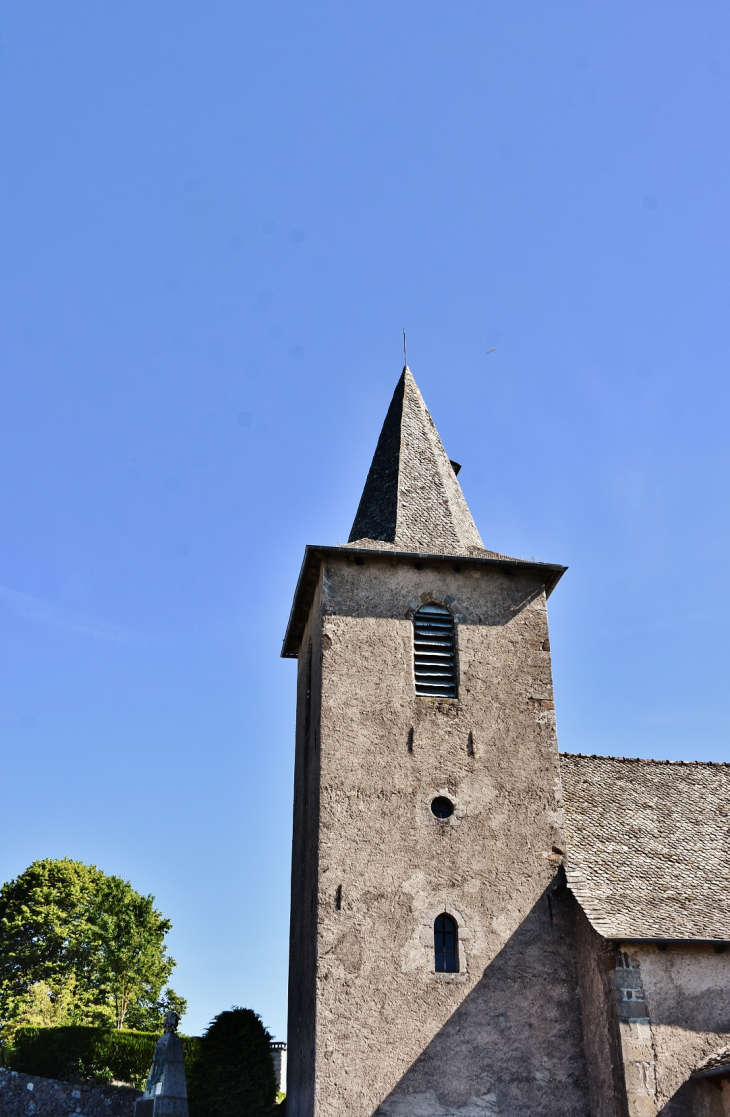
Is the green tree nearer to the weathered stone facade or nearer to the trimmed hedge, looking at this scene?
the trimmed hedge

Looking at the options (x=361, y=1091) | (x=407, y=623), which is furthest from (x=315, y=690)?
(x=361, y=1091)

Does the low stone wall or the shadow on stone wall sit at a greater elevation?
the shadow on stone wall

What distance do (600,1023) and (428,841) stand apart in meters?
3.56

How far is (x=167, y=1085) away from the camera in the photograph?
1425cm

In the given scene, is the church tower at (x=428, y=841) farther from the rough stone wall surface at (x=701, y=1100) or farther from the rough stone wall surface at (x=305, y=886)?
the rough stone wall surface at (x=701, y=1100)

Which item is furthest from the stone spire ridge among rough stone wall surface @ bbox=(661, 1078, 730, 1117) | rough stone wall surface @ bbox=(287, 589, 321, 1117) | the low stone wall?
the low stone wall

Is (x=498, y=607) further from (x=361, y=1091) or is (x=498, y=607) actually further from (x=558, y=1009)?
(x=361, y=1091)

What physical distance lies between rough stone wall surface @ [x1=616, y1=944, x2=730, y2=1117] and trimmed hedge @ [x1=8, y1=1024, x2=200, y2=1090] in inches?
571

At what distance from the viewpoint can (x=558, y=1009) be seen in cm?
1382

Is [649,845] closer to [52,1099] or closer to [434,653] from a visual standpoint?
[434,653]

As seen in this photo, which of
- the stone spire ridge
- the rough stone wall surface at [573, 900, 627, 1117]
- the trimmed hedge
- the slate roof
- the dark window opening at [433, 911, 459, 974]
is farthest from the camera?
the trimmed hedge

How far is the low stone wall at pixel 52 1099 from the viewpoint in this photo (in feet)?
69.0

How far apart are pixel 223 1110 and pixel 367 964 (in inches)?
200

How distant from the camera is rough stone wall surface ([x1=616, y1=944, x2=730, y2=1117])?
40.5 feet
